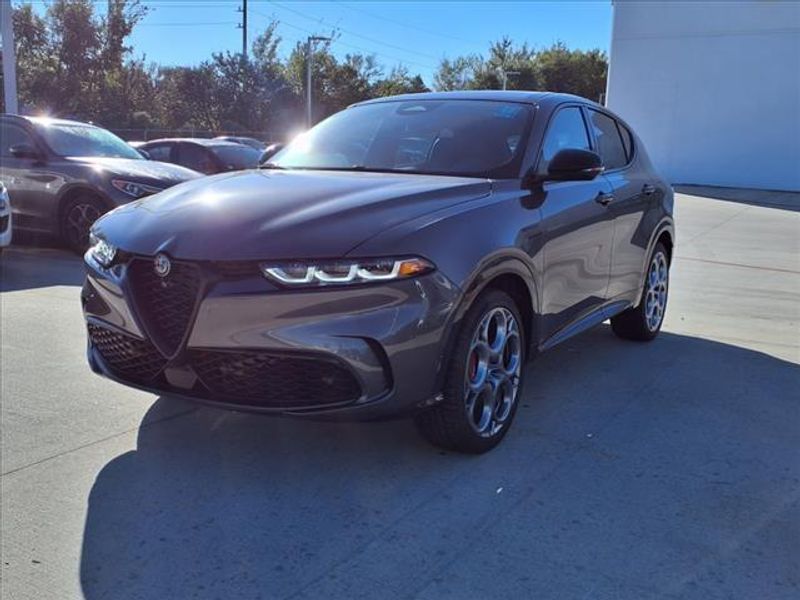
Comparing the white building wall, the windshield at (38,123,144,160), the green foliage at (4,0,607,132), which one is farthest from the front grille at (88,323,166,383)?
the green foliage at (4,0,607,132)

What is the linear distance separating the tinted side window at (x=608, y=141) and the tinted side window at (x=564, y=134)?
234 millimetres

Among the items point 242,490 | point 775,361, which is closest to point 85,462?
point 242,490

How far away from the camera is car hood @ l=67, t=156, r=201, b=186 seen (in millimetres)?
8688

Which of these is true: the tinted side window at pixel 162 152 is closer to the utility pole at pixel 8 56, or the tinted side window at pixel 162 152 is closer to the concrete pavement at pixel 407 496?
the utility pole at pixel 8 56

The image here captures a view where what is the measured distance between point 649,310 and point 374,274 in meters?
3.37

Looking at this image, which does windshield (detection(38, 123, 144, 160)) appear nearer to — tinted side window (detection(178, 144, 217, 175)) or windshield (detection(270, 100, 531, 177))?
tinted side window (detection(178, 144, 217, 175))

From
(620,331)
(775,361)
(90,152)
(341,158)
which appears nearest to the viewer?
(341,158)

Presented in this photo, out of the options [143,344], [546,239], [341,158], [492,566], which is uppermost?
[341,158]

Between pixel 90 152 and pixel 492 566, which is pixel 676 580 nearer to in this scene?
pixel 492 566

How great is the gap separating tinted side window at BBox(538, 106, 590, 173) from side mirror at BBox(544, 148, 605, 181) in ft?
0.25

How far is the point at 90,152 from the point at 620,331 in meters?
6.90

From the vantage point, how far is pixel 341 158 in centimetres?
441

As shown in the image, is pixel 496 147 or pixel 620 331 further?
pixel 620 331

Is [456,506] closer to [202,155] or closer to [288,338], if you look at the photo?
[288,338]
